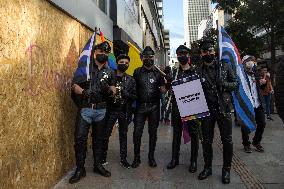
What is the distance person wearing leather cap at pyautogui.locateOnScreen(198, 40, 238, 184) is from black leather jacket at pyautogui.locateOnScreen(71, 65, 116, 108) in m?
1.44

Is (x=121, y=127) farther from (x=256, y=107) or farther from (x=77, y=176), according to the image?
(x=256, y=107)

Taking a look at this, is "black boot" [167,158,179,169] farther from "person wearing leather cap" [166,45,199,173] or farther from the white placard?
the white placard

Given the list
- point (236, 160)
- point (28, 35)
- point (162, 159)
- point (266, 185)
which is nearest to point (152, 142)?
point (162, 159)

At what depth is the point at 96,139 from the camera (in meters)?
5.80

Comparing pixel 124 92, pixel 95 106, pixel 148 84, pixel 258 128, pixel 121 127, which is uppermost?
pixel 148 84

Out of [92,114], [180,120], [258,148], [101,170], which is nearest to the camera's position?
[92,114]

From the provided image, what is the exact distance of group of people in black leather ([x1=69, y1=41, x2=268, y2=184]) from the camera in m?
5.39

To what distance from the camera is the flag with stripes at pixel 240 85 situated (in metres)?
5.78

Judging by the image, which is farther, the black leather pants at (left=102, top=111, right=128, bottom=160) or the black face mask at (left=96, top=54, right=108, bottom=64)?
the black leather pants at (left=102, top=111, right=128, bottom=160)

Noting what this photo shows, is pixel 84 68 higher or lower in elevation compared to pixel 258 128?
higher

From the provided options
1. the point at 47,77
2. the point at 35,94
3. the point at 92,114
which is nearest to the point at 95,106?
the point at 92,114

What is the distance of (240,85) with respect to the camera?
5949 millimetres

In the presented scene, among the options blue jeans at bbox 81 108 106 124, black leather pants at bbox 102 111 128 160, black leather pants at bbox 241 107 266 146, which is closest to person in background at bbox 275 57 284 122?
blue jeans at bbox 81 108 106 124

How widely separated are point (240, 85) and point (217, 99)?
0.75 meters
